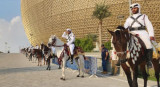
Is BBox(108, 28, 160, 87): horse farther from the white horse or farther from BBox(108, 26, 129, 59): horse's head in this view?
the white horse

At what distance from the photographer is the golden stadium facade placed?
5356cm

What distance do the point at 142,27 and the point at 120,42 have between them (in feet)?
2.73

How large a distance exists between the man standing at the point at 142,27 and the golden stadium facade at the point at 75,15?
Answer: 36.4 metres

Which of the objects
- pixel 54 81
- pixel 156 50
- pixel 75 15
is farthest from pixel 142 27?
pixel 75 15

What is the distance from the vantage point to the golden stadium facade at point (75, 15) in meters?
53.6

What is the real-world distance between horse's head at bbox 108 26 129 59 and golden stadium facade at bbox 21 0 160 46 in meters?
37.0

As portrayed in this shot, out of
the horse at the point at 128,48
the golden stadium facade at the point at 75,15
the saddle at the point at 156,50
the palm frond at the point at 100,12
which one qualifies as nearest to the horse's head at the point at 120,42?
the horse at the point at 128,48

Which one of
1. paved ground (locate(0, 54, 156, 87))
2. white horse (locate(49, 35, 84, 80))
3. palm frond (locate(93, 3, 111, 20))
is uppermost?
palm frond (locate(93, 3, 111, 20))

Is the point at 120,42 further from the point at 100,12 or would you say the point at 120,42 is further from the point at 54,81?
the point at 100,12

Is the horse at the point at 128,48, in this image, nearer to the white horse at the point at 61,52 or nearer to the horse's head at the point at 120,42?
the horse's head at the point at 120,42

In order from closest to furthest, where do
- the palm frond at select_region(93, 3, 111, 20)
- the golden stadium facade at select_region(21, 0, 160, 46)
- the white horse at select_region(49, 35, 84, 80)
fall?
the white horse at select_region(49, 35, 84, 80) → the palm frond at select_region(93, 3, 111, 20) → the golden stadium facade at select_region(21, 0, 160, 46)

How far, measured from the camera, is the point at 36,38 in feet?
306

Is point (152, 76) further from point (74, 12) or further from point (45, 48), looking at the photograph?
point (74, 12)

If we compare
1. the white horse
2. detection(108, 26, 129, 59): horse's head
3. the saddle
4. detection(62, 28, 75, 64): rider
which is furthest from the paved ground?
detection(108, 26, 129, 59): horse's head
